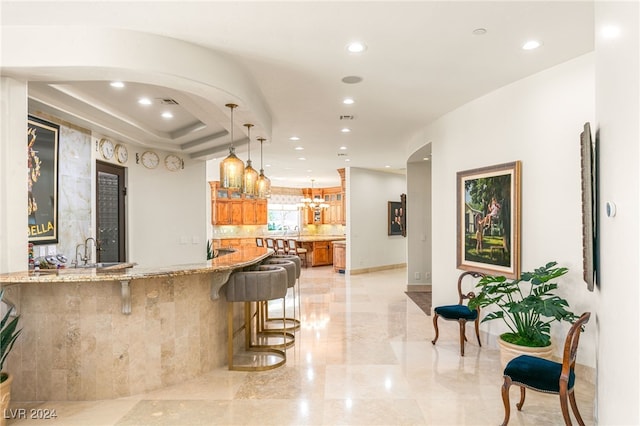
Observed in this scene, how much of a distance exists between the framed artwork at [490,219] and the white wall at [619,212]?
2032 mm

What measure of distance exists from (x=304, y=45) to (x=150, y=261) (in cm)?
482

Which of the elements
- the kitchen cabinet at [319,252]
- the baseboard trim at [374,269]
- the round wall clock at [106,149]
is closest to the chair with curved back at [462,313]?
the round wall clock at [106,149]

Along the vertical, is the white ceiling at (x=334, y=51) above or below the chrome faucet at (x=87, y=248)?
above

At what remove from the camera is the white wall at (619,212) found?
148 centimetres

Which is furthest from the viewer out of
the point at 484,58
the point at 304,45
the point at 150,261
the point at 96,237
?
the point at 150,261

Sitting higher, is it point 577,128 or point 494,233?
point 577,128

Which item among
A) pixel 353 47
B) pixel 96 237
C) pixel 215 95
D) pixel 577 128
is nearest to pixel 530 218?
pixel 577 128

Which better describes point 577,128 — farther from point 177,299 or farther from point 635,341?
point 177,299

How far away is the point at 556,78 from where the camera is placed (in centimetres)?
358

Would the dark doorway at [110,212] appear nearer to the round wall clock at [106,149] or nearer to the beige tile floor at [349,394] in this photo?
the round wall clock at [106,149]

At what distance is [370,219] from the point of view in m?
10.3

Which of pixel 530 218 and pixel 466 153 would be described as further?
pixel 466 153

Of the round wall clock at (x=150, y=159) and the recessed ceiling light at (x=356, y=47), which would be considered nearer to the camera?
the recessed ceiling light at (x=356, y=47)

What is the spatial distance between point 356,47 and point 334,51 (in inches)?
7.6
